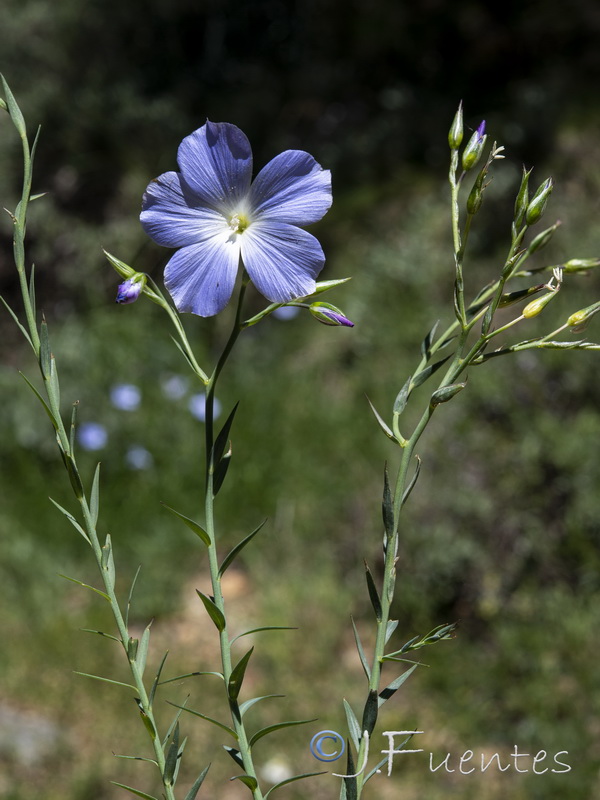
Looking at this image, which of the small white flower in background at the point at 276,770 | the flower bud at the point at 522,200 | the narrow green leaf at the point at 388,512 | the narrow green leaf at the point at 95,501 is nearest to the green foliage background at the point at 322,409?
the small white flower in background at the point at 276,770

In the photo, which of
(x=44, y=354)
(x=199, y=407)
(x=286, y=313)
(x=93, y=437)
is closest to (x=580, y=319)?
(x=44, y=354)

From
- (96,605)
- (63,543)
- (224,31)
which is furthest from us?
(224,31)

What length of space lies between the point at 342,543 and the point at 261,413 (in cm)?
65

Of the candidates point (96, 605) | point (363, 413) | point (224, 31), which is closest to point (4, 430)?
point (96, 605)

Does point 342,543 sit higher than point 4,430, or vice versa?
point 4,430

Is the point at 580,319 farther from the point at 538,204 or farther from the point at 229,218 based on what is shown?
the point at 229,218

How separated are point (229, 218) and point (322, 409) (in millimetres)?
2466

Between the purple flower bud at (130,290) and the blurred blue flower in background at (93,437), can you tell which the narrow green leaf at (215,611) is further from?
the blurred blue flower in background at (93,437)

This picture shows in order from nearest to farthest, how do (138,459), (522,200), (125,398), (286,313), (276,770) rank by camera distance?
(522,200), (276,770), (138,459), (125,398), (286,313)

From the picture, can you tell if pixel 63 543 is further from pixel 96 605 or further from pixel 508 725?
pixel 508 725

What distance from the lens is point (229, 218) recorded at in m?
0.58

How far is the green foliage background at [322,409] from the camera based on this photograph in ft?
7.14

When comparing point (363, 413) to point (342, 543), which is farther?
point (363, 413)

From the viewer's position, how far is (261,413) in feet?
9.96
